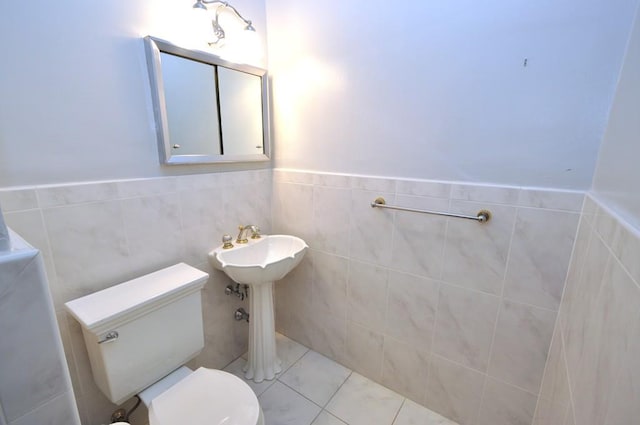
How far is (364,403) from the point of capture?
1567 mm

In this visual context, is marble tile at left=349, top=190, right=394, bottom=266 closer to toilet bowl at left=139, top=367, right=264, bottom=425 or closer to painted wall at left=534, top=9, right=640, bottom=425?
painted wall at left=534, top=9, right=640, bottom=425

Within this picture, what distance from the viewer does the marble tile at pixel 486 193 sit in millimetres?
1138

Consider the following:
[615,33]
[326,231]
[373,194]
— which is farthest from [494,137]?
[326,231]

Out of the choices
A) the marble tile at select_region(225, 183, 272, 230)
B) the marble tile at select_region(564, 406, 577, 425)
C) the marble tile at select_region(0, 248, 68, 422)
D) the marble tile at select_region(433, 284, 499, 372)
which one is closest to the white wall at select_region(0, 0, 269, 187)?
the marble tile at select_region(225, 183, 272, 230)

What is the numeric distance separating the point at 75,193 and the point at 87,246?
22cm

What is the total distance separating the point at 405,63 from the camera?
Result: 129 cm

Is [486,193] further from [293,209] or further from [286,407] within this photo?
[286,407]

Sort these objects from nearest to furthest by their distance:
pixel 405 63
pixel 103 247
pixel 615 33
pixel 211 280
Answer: pixel 615 33 < pixel 103 247 < pixel 405 63 < pixel 211 280

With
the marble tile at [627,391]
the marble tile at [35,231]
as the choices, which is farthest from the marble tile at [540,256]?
the marble tile at [35,231]

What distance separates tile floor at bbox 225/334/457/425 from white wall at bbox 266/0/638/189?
4.13ft

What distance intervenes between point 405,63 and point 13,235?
1.44m

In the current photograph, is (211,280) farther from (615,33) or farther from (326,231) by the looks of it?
(615,33)

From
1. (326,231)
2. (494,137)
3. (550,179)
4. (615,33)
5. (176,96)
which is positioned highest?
(615,33)

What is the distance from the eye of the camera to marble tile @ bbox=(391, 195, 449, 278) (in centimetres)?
132
